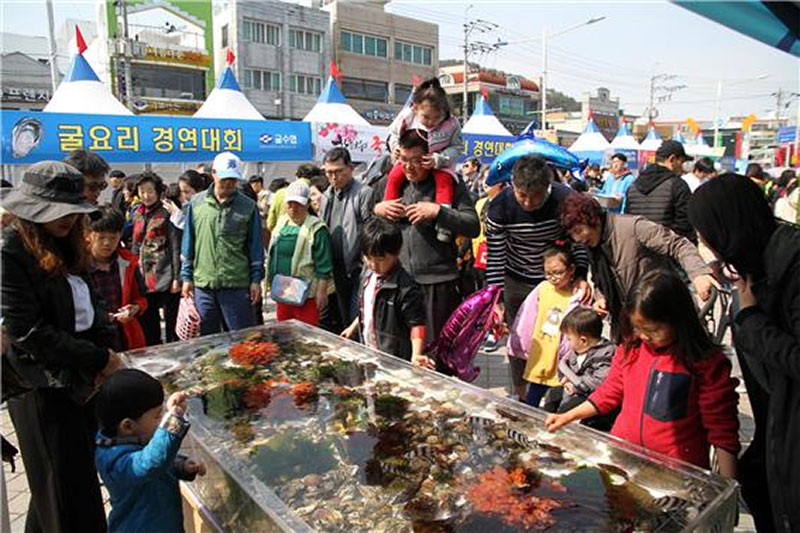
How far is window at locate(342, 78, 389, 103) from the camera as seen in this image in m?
36.2

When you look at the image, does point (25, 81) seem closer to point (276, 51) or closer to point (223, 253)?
point (276, 51)

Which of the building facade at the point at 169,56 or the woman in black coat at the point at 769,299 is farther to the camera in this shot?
the building facade at the point at 169,56

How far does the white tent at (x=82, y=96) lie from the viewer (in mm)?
7000

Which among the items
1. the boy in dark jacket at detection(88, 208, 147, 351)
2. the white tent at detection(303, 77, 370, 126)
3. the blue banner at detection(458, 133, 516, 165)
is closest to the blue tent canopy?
the boy in dark jacket at detection(88, 208, 147, 351)

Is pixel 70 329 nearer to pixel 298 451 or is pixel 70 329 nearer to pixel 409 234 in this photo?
pixel 298 451

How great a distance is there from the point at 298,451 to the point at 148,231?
120 inches

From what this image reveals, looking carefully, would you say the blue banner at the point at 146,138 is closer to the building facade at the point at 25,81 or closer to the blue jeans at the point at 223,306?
the blue jeans at the point at 223,306

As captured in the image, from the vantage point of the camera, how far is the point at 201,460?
182 centimetres

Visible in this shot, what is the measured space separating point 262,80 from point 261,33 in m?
2.58

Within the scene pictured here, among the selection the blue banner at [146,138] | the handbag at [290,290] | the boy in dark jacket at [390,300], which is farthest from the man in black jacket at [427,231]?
the blue banner at [146,138]

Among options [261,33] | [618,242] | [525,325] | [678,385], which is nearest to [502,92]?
[261,33]

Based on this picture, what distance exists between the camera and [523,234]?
9.91ft

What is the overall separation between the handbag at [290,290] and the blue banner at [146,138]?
3962 mm

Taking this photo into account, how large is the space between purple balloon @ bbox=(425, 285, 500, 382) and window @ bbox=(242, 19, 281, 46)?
31.7 meters
